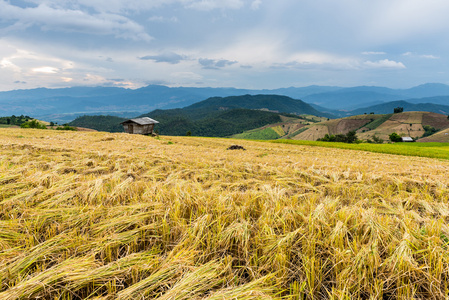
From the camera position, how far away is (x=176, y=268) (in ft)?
6.83

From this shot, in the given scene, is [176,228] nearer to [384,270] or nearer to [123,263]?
[123,263]

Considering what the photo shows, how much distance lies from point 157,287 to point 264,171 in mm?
5583

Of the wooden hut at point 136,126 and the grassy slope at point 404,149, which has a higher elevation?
the wooden hut at point 136,126

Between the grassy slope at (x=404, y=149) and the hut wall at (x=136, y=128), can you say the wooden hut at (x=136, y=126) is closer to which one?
the hut wall at (x=136, y=128)

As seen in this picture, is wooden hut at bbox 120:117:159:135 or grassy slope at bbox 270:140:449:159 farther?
wooden hut at bbox 120:117:159:135

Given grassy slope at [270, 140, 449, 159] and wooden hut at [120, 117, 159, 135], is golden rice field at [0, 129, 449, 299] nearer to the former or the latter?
grassy slope at [270, 140, 449, 159]

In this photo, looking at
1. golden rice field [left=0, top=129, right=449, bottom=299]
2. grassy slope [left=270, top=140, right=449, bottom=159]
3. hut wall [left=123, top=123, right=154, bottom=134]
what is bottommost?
grassy slope [left=270, top=140, right=449, bottom=159]

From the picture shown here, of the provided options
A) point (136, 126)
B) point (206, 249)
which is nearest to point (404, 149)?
point (206, 249)

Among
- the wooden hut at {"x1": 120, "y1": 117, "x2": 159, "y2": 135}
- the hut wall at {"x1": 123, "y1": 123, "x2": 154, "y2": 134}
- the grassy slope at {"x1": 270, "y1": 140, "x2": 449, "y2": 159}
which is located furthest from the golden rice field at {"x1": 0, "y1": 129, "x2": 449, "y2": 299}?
the hut wall at {"x1": 123, "y1": 123, "x2": 154, "y2": 134}

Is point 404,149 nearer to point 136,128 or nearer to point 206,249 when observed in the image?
point 206,249

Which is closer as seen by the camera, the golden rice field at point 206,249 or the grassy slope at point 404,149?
the golden rice field at point 206,249

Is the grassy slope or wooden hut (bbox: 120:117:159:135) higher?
wooden hut (bbox: 120:117:159:135)

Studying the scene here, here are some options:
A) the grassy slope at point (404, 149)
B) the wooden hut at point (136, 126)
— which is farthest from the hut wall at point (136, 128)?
the grassy slope at point (404, 149)

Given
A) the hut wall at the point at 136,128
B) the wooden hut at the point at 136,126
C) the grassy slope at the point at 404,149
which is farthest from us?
the hut wall at the point at 136,128
